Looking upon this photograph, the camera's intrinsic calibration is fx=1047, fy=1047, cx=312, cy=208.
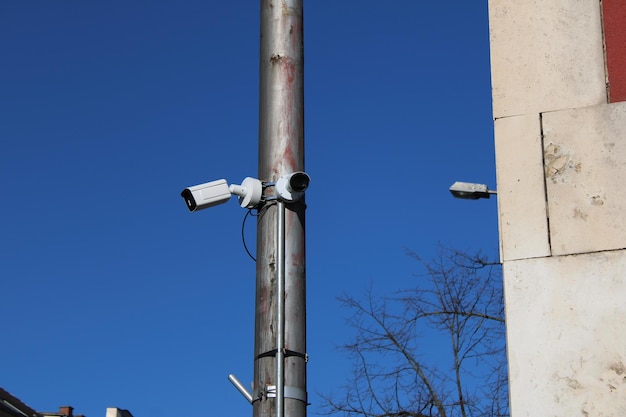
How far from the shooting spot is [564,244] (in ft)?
22.2

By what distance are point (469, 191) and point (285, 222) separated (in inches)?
166

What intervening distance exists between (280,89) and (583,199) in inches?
82.3

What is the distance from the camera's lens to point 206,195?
20.7ft

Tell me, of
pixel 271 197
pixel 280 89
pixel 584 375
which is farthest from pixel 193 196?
pixel 584 375

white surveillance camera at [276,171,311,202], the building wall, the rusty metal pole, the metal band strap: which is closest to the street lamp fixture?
the building wall

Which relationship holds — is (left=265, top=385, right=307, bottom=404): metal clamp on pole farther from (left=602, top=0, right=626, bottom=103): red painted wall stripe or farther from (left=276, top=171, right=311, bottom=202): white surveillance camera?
(left=602, top=0, right=626, bottom=103): red painted wall stripe

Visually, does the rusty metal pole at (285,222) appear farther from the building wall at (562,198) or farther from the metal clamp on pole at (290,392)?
the building wall at (562,198)

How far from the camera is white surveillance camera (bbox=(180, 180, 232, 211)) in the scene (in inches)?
248

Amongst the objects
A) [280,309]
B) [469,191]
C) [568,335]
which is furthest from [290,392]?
[469,191]

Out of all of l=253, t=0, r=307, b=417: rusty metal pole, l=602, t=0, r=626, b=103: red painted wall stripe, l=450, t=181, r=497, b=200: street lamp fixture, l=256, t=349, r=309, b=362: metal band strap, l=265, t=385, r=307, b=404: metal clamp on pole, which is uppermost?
l=450, t=181, r=497, b=200: street lamp fixture

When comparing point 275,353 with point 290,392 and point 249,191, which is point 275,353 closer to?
point 290,392

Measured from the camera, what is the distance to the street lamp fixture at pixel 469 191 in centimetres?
1000

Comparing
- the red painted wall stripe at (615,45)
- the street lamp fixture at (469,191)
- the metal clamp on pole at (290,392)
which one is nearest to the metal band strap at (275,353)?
the metal clamp on pole at (290,392)

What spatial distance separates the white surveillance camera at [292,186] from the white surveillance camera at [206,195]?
12.5 inches
